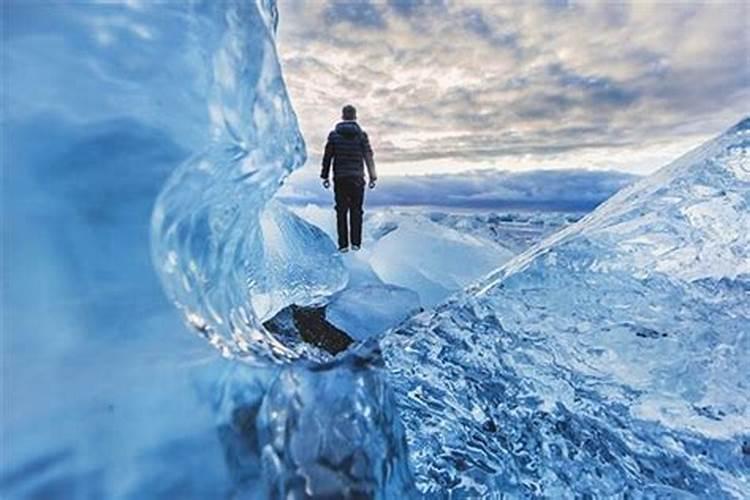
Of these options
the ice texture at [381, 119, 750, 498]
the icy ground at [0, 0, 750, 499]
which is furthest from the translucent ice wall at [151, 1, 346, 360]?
the ice texture at [381, 119, 750, 498]

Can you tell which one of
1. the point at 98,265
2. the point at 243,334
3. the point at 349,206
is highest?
the point at 98,265

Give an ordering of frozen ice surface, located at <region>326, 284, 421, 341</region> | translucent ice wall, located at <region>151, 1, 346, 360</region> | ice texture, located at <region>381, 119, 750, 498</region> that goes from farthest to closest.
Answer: frozen ice surface, located at <region>326, 284, 421, 341</region>
ice texture, located at <region>381, 119, 750, 498</region>
translucent ice wall, located at <region>151, 1, 346, 360</region>

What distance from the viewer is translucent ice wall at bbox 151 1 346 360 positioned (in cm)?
131

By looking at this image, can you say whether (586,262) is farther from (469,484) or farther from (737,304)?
(469,484)

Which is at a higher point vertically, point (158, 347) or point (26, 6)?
point (26, 6)

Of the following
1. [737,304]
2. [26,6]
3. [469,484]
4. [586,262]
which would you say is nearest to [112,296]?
[26,6]

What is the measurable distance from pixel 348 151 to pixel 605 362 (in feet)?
15.0

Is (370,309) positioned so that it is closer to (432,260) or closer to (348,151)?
(432,260)

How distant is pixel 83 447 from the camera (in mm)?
1097

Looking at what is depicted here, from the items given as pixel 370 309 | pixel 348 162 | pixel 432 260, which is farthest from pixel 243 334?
pixel 348 162

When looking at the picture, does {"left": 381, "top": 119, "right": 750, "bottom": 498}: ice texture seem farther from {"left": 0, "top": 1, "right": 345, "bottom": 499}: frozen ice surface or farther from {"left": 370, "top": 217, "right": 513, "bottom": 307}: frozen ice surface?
{"left": 370, "top": 217, "right": 513, "bottom": 307}: frozen ice surface

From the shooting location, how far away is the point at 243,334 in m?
1.53

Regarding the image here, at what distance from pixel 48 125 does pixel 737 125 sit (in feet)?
8.62

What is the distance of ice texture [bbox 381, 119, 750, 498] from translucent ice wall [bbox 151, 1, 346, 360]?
57 centimetres
